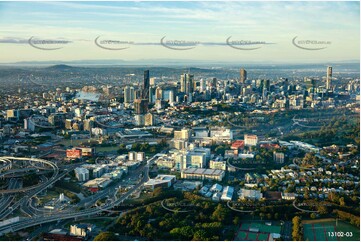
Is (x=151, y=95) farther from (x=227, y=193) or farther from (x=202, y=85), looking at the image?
(x=227, y=193)

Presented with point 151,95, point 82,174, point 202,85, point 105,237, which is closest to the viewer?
point 105,237

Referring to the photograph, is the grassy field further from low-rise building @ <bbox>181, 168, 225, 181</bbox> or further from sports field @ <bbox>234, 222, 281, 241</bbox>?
low-rise building @ <bbox>181, 168, 225, 181</bbox>

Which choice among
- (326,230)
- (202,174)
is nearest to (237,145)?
(202,174)

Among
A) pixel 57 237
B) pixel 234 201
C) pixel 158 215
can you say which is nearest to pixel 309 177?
pixel 234 201

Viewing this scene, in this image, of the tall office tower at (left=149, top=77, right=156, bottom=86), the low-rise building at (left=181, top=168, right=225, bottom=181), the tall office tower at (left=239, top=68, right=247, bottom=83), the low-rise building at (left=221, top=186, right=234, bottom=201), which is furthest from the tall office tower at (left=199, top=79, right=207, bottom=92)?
the low-rise building at (left=221, top=186, right=234, bottom=201)

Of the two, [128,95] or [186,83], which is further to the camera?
[186,83]

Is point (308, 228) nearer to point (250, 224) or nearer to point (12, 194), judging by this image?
point (250, 224)
